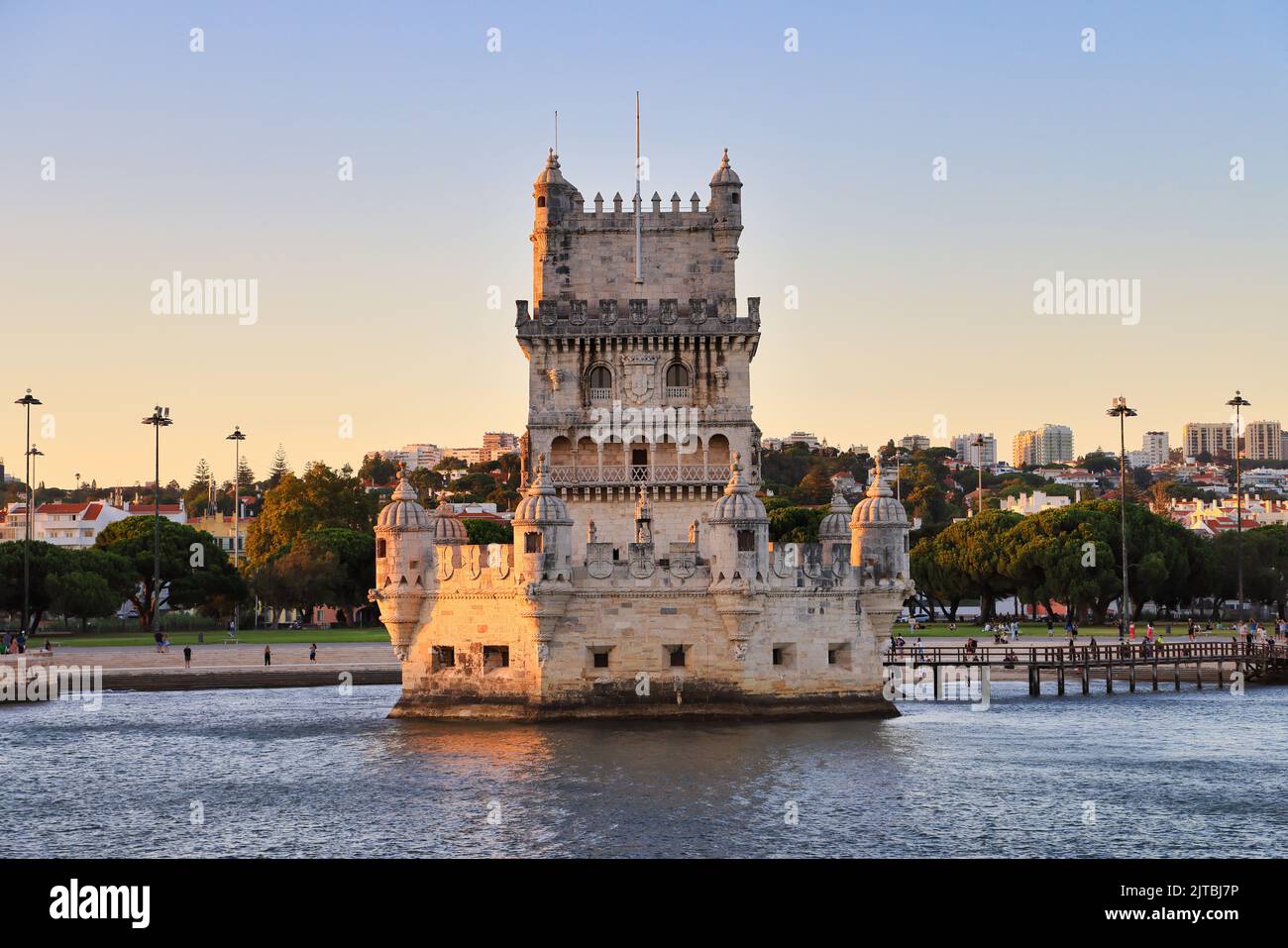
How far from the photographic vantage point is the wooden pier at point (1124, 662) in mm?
65250

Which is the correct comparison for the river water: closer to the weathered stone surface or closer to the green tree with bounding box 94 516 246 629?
the weathered stone surface

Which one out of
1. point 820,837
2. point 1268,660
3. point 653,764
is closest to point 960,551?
point 1268,660

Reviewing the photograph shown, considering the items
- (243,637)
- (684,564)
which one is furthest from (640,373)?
(243,637)

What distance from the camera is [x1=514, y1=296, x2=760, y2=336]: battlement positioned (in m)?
59.2

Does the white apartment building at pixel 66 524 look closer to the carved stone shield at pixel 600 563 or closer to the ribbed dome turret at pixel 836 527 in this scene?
the ribbed dome turret at pixel 836 527

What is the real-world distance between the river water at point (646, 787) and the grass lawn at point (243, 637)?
34630 millimetres

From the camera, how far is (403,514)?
52.0m

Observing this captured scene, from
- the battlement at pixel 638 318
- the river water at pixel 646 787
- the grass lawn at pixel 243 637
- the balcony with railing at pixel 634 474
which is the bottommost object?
the river water at pixel 646 787

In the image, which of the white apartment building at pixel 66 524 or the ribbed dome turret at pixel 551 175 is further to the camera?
the white apartment building at pixel 66 524

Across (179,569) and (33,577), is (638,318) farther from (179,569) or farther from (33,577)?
(179,569)

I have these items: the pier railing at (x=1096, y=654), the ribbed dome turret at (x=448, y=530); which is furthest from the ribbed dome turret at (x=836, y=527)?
the ribbed dome turret at (x=448, y=530)

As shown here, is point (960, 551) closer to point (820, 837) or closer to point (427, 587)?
point (427, 587)

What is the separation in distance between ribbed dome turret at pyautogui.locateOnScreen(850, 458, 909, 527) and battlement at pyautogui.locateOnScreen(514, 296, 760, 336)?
9.45m
